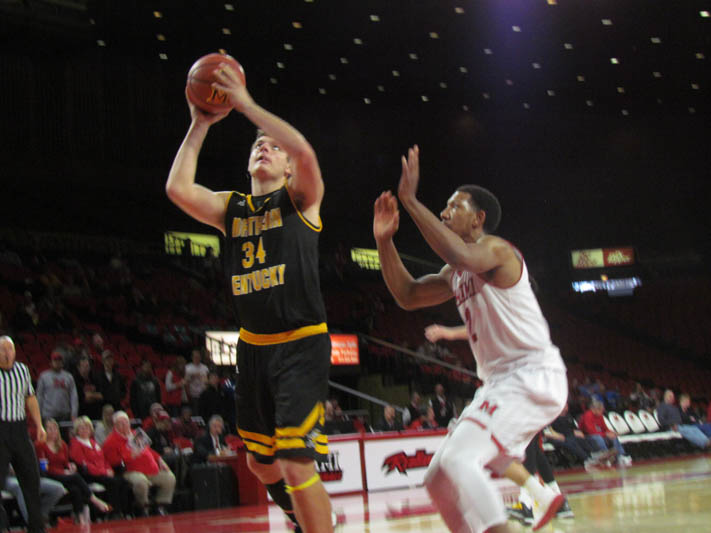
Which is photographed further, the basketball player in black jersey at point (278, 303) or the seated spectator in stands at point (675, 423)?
the seated spectator in stands at point (675, 423)

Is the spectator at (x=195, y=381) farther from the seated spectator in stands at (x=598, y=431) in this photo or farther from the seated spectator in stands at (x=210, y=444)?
the seated spectator in stands at (x=598, y=431)

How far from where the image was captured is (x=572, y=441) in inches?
523

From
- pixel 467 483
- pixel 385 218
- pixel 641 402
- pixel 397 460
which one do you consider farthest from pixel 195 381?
pixel 641 402

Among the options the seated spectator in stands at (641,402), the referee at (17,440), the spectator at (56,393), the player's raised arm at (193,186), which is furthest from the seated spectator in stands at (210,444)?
the seated spectator in stands at (641,402)

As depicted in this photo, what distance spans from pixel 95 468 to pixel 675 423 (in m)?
11.3

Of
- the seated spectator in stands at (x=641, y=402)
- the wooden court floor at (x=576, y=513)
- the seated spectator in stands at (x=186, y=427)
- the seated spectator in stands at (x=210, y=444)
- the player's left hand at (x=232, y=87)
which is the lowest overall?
the wooden court floor at (x=576, y=513)

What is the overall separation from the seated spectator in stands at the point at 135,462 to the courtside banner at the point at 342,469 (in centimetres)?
199

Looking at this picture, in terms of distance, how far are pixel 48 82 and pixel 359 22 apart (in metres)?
7.45

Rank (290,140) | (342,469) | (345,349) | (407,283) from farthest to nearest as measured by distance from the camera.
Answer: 1. (345,349)
2. (342,469)
3. (407,283)
4. (290,140)

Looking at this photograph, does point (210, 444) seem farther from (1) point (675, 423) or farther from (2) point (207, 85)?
(1) point (675, 423)

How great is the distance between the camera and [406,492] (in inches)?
396

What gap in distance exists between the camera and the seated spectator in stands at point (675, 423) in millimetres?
15258

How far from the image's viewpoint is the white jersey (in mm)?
3559

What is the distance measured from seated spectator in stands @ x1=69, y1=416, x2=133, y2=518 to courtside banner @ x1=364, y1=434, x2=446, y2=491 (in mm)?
3162
